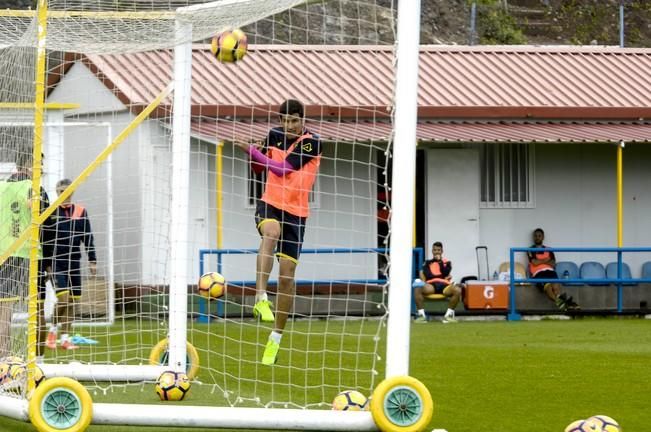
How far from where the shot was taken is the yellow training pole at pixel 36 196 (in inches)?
343

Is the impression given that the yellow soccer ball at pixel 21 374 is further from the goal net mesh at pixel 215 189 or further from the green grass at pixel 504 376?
the goal net mesh at pixel 215 189

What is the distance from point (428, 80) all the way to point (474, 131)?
2.01m

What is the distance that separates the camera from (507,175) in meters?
24.8

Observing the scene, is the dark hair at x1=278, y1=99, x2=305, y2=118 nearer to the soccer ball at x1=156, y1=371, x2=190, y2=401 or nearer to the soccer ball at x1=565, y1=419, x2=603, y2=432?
the soccer ball at x1=156, y1=371, x2=190, y2=401

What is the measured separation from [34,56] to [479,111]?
14.7m

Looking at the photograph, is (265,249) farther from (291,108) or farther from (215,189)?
(215,189)

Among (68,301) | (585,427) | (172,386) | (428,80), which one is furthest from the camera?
(428,80)

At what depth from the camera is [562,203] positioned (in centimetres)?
2480

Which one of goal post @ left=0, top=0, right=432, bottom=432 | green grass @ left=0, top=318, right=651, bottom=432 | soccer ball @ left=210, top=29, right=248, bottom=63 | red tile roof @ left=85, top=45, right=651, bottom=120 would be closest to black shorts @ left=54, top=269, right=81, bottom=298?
goal post @ left=0, top=0, right=432, bottom=432

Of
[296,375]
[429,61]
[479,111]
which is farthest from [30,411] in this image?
[429,61]

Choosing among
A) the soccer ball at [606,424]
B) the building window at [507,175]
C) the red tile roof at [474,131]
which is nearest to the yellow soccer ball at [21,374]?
the soccer ball at [606,424]

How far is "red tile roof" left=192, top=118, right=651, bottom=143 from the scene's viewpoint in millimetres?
21766

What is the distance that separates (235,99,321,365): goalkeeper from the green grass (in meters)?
0.52

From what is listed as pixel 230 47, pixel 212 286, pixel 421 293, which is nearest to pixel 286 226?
Result: pixel 212 286
